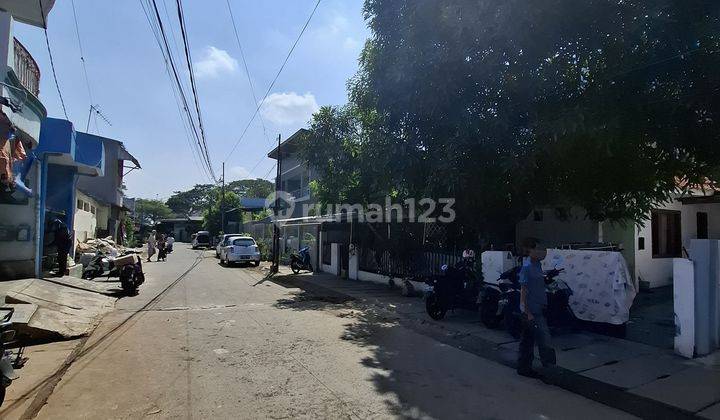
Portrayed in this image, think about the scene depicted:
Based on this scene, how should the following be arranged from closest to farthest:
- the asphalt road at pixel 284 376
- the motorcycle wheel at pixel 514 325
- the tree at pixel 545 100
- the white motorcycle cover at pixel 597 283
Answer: the asphalt road at pixel 284 376, the tree at pixel 545 100, the white motorcycle cover at pixel 597 283, the motorcycle wheel at pixel 514 325

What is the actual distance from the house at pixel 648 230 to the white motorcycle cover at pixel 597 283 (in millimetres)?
3078

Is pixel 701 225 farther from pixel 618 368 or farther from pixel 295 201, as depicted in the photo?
pixel 295 201

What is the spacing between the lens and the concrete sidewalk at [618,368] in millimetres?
4578

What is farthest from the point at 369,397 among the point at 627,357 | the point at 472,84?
the point at 472,84

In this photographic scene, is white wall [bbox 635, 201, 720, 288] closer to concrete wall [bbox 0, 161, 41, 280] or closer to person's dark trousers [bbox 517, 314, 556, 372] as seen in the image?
person's dark trousers [bbox 517, 314, 556, 372]

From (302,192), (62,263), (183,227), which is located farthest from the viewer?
(183,227)

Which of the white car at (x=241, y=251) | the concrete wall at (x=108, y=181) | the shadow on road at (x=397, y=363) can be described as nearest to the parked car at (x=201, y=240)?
the concrete wall at (x=108, y=181)

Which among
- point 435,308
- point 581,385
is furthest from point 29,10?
point 581,385

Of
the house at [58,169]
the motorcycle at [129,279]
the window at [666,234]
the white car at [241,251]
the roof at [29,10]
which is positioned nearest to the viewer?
the roof at [29,10]

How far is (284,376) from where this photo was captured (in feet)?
17.3

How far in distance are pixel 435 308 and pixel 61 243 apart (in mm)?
10070

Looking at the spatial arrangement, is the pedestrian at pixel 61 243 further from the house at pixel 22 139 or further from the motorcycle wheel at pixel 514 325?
the motorcycle wheel at pixel 514 325

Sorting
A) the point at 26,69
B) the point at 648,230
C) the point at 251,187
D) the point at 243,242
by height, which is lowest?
the point at 243,242

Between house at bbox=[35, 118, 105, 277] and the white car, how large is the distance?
338 inches
